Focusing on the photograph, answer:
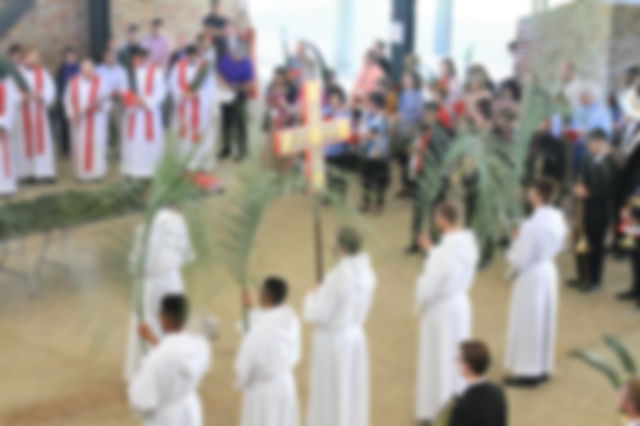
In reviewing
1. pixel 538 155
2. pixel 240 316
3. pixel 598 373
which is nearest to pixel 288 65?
pixel 538 155

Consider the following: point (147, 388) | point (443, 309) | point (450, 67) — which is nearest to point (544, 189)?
point (443, 309)

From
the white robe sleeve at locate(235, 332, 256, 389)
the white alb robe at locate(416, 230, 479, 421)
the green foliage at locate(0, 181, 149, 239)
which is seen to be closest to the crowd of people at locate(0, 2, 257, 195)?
the green foliage at locate(0, 181, 149, 239)

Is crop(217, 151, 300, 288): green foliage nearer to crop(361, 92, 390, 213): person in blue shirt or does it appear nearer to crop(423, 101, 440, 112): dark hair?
crop(423, 101, 440, 112): dark hair

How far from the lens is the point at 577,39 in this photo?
16734 mm

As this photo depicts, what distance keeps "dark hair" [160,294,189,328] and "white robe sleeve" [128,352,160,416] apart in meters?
0.26

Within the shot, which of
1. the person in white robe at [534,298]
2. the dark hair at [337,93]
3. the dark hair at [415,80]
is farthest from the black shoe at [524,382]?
the dark hair at [415,80]

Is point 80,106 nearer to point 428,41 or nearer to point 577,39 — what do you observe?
point 577,39

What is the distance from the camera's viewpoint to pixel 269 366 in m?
6.84

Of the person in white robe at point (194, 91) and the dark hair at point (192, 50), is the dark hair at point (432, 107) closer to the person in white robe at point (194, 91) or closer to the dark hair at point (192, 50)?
the person in white robe at point (194, 91)

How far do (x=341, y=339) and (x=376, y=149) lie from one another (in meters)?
5.65

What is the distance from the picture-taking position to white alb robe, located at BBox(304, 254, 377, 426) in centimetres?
738

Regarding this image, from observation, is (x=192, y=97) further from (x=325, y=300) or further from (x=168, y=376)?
(x=168, y=376)

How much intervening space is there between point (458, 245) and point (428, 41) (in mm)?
15076

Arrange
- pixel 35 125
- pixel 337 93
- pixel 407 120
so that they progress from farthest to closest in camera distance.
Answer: pixel 35 125, pixel 407 120, pixel 337 93
